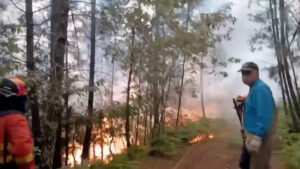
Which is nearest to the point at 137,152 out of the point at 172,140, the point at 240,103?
the point at 172,140

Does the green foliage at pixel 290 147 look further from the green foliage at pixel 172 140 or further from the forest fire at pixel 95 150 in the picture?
the forest fire at pixel 95 150

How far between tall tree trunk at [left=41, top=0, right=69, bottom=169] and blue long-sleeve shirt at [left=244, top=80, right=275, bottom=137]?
482 cm

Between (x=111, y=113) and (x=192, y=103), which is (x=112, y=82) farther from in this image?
(x=192, y=103)

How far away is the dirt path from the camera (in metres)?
11.5

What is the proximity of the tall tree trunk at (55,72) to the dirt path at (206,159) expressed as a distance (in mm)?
3092

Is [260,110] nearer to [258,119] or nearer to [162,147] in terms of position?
[258,119]

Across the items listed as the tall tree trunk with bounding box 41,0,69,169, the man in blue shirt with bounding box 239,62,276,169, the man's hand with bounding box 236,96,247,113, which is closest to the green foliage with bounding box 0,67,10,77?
the tall tree trunk with bounding box 41,0,69,169

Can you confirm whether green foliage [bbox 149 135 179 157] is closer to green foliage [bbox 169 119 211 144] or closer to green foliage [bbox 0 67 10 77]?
green foliage [bbox 169 119 211 144]

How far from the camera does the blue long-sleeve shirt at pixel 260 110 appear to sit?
4.64m

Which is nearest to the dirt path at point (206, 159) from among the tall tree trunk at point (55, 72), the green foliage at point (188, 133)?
the green foliage at point (188, 133)

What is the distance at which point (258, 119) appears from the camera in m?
4.66

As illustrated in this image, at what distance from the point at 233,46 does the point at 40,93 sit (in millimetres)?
30356

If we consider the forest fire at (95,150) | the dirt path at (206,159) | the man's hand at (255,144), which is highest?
the man's hand at (255,144)

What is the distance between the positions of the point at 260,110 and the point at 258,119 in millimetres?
99
